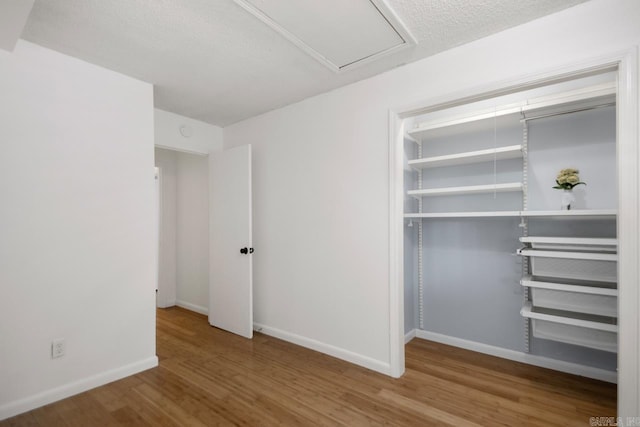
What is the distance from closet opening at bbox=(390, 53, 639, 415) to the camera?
5.58ft

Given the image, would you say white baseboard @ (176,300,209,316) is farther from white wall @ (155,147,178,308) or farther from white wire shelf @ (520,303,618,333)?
white wire shelf @ (520,303,618,333)

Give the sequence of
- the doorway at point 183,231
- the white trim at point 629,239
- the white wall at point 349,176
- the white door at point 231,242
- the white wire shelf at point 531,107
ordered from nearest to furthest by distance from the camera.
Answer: the white trim at point 629,239 → the white wall at point 349,176 → the white wire shelf at point 531,107 → the white door at point 231,242 → the doorway at point 183,231

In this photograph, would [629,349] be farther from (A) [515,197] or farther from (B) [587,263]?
(A) [515,197]

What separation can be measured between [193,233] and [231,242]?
1.25 meters

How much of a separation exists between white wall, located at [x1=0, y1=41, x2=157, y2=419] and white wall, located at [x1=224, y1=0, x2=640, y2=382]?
120 cm

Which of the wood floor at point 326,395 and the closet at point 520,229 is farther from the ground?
the closet at point 520,229

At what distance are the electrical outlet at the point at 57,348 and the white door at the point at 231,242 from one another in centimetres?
153

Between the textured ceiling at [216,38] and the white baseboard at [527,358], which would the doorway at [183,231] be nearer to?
the textured ceiling at [216,38]

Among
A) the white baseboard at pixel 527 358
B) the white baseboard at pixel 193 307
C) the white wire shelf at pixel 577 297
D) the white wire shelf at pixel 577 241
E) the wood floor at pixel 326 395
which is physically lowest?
the white baseboard at pixel 193 307

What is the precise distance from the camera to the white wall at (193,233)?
429cm

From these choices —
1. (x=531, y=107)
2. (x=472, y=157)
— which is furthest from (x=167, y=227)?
(x=531, y=107)

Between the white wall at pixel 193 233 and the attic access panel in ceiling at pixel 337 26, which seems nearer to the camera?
the attic access panel in ceiling at pixel 337 26

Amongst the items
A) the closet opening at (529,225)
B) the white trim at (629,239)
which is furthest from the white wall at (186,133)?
the white trim at (629,239)

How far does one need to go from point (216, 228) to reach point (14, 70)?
2.16m
